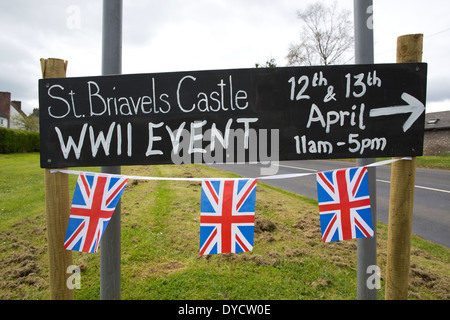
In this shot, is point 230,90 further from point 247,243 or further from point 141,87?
point 247,243

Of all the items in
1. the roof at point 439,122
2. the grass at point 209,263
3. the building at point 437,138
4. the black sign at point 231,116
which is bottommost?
the grass at point 209,263

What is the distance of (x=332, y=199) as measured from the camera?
2.05 metres

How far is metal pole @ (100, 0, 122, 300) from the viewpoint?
2137 millimetres

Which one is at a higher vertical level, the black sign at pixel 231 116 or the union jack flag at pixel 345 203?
the black sign at pixel 231 116

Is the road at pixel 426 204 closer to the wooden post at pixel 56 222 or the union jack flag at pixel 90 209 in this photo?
the union jack flag at pixel 90 209

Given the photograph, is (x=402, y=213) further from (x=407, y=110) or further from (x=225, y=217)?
(x=225, y=217)

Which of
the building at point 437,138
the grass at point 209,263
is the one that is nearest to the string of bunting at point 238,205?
the grass at point 209,263

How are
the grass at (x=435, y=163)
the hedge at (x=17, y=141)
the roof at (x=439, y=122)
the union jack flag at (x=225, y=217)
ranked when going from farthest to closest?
the roof at (x=439, y=122)
the hedge at (x=17, y=141)
the grass at (x=435, y=163)
the union jack flag at (x=225, y=217)

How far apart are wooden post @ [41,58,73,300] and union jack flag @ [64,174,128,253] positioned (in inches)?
3.1

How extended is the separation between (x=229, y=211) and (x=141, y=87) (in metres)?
1.15

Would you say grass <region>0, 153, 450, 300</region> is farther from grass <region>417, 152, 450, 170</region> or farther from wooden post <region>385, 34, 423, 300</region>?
grass <region>417, 152, 450, 170</region>

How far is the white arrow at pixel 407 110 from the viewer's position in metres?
2.08

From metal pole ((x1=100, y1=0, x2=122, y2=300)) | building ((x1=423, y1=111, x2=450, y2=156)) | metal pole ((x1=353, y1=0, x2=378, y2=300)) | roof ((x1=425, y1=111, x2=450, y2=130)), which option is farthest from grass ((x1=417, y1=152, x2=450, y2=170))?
metal pole ((x1=100, y1=0, x2=122, y2=300))

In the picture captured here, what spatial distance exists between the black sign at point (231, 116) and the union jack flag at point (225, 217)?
239 millimetres
